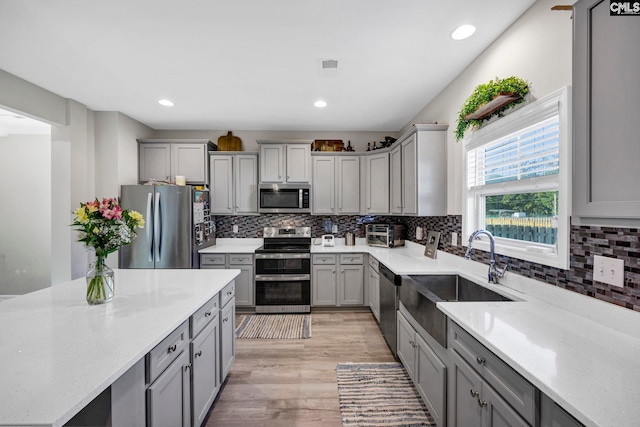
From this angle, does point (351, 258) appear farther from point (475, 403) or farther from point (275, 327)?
point (475, 403)

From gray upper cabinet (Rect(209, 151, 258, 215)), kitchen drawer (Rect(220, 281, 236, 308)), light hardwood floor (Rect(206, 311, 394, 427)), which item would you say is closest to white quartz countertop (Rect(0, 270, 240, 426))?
kitchen drawer (Rect(220, 281, 236, 308))

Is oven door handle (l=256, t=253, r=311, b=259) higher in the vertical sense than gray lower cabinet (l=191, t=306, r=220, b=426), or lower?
higher

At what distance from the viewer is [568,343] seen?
1.09 metres

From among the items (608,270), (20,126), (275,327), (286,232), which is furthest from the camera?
(286,232)

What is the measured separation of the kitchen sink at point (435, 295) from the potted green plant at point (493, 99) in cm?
125

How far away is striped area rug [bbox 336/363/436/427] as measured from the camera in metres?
1.87

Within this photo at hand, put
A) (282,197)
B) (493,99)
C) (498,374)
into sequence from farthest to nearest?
1. (282,197)
2. (493,99)
3. (498,374)

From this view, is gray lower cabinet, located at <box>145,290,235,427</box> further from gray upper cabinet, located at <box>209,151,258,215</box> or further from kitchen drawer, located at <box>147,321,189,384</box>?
gray upper cabinet, located at <box>209,151,258,215</box>

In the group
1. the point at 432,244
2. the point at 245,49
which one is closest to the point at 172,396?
the point at 245,49

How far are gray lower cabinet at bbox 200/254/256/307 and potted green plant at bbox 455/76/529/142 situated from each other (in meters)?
3.03

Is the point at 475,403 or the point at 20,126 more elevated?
the point at 20,126

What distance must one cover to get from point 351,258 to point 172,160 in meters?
2.95

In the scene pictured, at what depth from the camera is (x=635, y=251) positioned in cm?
113

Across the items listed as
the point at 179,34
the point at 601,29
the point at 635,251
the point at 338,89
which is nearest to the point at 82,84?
the point at 179,34
